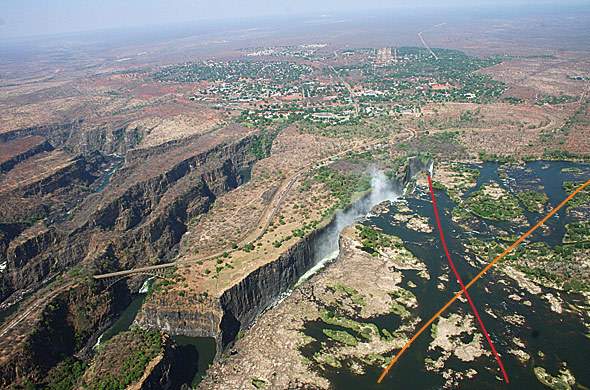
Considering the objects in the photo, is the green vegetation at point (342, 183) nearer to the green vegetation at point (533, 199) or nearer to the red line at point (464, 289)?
the red line at point (464, 289)

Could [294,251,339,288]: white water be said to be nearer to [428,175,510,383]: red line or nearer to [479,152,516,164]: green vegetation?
[428,175,510,383]: red line

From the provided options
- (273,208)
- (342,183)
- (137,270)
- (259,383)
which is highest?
(342,183)

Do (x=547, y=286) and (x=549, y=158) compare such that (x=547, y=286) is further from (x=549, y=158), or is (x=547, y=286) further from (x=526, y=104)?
(x=526, y=104)

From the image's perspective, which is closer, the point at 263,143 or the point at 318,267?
the point at 318,267

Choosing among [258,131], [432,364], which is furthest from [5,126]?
[432,364]

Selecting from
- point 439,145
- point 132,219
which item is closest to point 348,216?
point 132,219

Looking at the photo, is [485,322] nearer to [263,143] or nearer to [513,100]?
[263,143]
